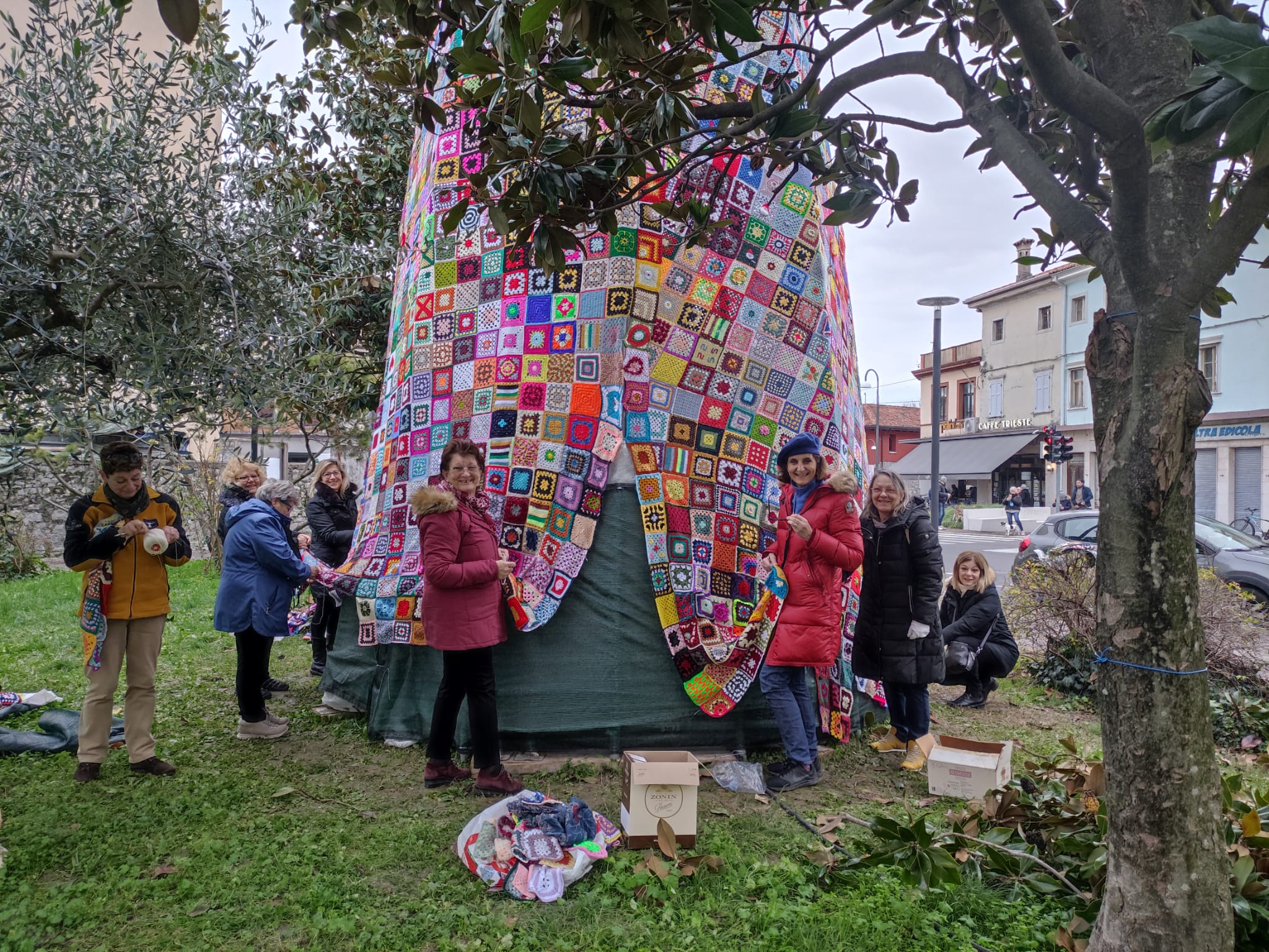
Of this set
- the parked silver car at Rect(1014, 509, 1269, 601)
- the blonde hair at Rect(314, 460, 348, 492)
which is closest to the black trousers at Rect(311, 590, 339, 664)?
the blonde hair at Rect(314, 460, 348, 492)

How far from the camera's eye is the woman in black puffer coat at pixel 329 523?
20.5 feet

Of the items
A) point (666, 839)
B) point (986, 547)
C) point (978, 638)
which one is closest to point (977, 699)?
point (978, 638)

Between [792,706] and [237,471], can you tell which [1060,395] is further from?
[237,471]

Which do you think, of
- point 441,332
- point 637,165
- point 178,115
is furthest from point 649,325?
point 178,115

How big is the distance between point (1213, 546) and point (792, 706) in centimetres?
877

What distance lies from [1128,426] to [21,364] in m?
4.34

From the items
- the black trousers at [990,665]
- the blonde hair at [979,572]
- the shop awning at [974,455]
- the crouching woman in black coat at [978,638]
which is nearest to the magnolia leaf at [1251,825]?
the crouching woman in black coat at [978,638]

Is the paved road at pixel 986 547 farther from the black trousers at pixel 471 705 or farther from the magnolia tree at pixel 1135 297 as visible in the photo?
the magnolia tree at pixel 1135 297

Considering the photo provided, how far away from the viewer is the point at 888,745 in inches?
197

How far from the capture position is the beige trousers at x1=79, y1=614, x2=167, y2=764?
4.29 m

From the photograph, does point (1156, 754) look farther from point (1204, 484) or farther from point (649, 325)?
point (1204, 484)

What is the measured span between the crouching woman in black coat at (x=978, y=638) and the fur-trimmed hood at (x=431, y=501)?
3852 mm

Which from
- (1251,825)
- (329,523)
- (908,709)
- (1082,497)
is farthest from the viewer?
(1082,497)

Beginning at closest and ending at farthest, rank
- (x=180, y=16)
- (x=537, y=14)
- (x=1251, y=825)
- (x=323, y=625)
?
(x=180, y=16), (x=537, y=14), (x=1251, y=825), (x=323, y=625)
